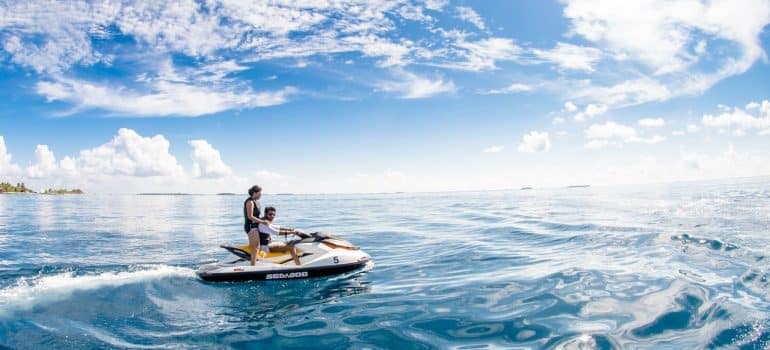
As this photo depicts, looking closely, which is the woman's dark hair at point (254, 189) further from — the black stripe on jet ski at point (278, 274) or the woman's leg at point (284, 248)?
the black stripe on jet ski at point (278, 274)

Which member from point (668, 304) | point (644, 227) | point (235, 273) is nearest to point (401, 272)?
point (235, 273)

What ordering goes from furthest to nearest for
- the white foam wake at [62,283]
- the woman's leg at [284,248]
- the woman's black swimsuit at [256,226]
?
the woman's leg at [284,248], the woman's black swimsuit at [256,226], the white foam wake at [62,283]

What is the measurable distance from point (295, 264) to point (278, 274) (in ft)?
1.85

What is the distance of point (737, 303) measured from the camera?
8.33 m

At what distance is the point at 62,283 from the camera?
11.0 metres

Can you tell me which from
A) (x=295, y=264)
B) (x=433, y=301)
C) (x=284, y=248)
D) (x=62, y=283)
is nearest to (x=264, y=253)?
(x=284, y=248)

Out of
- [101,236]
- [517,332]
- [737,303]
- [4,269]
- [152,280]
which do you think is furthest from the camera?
[101,236]

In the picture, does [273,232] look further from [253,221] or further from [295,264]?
[295,264]

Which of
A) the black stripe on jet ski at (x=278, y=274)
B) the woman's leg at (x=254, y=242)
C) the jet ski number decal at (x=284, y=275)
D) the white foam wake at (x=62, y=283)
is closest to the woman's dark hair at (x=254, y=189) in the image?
the woman's leg at (x=254, y=242)

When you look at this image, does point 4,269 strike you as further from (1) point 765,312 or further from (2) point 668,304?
(1) point 765,312

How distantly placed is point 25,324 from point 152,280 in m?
3.48

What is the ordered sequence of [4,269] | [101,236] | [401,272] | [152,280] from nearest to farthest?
1. [152,280]
2. [401,272]
3. [4,269]
4. [101,236]

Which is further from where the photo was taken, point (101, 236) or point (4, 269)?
point (101, 236)

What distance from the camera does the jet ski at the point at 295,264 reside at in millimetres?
11664
